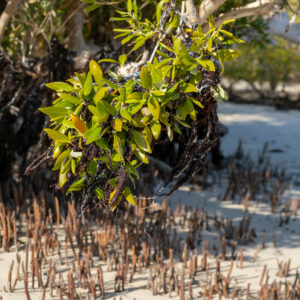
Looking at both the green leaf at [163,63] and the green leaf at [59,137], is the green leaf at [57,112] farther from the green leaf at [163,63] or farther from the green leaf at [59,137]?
the green leaf at [163,63]

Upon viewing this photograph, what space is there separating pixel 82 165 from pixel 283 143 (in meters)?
6.89

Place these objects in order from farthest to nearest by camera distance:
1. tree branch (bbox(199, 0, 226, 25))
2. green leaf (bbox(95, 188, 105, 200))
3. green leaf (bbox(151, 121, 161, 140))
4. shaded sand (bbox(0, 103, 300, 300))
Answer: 1. shaded sand (bbox(0, 103, 300, 300))
2. tree branch (bbox(199, 0, 226, 25))
3. green leaf (bbox(95, 188, 105, 200))
4. green leaf (bbox(151, 121, 161, 140))

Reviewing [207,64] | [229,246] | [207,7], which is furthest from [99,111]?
[229,246]

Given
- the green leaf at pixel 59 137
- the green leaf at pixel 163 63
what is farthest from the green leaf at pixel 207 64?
the green leaf at pixel 59 137

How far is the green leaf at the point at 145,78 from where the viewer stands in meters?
1.59

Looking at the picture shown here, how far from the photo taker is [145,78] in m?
1.61

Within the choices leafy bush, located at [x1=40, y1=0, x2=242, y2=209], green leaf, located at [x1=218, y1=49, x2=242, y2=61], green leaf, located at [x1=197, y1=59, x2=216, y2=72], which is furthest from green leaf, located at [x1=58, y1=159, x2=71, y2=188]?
green leaf, located at [x1=218, y1=49, x2=242, y2=61]

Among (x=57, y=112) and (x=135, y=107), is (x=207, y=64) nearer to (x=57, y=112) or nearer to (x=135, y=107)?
(x=135, y=107)

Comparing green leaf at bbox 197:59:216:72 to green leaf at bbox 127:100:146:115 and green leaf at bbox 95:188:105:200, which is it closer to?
green leaf at bbox 127:100:146:115

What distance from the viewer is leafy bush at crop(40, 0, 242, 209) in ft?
5.27

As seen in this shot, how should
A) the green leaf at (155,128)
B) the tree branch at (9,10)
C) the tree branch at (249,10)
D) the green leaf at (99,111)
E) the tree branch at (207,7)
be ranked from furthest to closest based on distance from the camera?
the tree branch at (9,10) < the tree branch at (249,10) < the tree branch at (207,7) < the green leaf at (155,128) < the green leaf at (99,111)

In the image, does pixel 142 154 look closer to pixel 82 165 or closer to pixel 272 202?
pixel 82 165

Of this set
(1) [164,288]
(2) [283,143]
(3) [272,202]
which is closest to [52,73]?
(1) [164,288]

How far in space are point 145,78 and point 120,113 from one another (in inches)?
6.2
